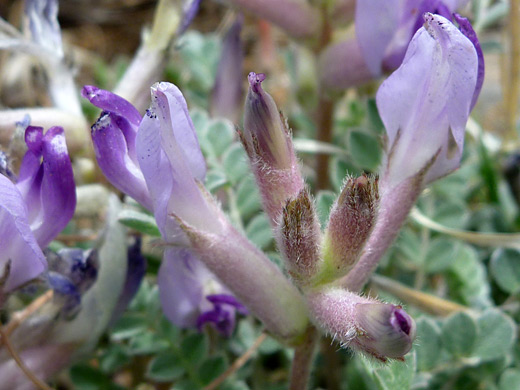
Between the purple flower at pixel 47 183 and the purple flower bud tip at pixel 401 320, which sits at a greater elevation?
the purple flower at pixel 47 183

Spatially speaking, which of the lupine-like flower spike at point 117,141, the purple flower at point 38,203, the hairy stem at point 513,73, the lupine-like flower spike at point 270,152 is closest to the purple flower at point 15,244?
the purple flower at point 38,203

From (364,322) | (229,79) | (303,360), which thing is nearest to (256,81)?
(364,322)

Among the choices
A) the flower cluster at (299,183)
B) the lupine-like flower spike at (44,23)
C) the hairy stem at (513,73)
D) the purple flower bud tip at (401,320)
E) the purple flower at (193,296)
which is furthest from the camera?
the hairy stem at (513,73)

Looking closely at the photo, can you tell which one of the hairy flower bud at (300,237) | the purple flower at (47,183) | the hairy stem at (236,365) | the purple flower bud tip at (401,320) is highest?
the purple flower at (47,183)

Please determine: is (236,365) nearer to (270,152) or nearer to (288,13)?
(270,152)

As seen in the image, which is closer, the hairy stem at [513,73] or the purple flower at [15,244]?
the purple flower at [15,244]

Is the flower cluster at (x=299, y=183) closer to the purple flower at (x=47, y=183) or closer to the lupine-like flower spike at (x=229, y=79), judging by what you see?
the purple flower at (x=47, y=183)
